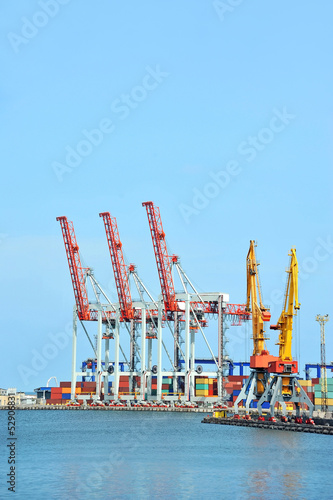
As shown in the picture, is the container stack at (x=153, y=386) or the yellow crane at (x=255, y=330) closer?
the yellow crane at (x=255, y=330)

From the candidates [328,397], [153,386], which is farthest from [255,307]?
[153,386]

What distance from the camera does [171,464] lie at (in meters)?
56.8

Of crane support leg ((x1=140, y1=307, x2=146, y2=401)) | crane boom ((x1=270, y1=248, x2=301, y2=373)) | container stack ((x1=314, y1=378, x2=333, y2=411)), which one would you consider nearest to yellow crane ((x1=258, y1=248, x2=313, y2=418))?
crane boom ((x1=270, y1=248, x2=301, y2=373))

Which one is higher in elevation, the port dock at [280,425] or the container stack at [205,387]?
the container stack at [205,387]

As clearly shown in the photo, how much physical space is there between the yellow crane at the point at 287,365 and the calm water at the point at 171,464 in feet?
19.9

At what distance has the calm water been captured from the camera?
45.3m

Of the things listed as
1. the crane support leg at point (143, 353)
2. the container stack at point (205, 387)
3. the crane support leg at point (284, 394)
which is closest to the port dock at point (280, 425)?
the crane support leg at point (284, 394)

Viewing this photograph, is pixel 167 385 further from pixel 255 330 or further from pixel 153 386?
pixel 255 330

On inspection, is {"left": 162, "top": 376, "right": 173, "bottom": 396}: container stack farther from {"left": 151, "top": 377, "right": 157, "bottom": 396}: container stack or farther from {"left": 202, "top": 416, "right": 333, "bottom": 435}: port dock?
{"left": 202, "top": 416, "right": 333, "bottom": 435}: port dock

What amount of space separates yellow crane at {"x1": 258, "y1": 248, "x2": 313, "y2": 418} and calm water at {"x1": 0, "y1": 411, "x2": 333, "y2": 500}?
6.08 m

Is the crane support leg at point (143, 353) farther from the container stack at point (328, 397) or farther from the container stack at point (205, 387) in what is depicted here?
the container stack at point (328, 397)

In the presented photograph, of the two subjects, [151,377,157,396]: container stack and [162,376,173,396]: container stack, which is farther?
[162,376,173,396]: container stack

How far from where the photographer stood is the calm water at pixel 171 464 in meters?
45.3

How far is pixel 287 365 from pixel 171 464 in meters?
36.0
